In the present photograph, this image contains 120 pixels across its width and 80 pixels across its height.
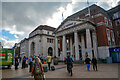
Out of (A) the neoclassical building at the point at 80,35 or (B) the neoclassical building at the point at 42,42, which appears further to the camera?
(B) the neoclassical building at the point at 42,42

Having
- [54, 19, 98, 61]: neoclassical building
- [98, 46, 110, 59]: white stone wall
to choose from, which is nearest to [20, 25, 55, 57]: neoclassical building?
[54, 19, 98, 61]: neoclassical building

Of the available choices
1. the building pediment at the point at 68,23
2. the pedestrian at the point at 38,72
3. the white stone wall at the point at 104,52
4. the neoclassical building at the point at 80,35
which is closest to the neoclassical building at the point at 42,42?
the neoclassical building at the point at 80,35

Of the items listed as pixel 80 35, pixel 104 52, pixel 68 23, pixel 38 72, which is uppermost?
pixel 68 23

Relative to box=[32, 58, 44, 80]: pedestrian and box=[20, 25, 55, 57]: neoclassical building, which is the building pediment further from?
box=[32, 58, 44, 80]: pedestrian

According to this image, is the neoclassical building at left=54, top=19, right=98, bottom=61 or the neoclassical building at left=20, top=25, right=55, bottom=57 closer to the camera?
the neoclassical building at left=54, top=19, right=98, bottom=61

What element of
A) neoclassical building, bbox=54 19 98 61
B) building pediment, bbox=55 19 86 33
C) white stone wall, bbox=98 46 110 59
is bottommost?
white stone wall, bbox=98 46 110 59

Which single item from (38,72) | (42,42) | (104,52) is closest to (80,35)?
(104,52)

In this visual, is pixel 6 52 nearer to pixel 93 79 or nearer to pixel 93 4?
pixel 93 79

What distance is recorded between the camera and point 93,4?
26344 mm

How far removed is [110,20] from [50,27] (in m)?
25.9

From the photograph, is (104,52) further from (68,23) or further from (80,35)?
(68,23)

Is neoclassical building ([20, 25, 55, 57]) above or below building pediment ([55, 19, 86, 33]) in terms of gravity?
below

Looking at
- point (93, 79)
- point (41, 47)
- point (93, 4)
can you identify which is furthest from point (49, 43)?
point (93, 79)

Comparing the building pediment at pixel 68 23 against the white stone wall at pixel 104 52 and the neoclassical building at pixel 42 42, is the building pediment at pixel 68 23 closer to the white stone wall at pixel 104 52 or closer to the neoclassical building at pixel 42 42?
the white stone wall at pixel 104 52
